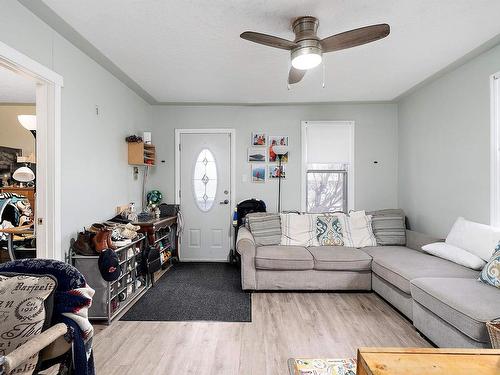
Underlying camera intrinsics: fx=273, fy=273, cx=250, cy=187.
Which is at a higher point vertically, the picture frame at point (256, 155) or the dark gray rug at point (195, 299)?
the picture frame at point (256, 155)

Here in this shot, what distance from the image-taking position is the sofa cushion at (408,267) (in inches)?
97.7

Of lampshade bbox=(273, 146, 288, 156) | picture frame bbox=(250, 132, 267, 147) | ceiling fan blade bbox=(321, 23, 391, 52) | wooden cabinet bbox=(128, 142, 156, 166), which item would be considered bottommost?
wooden cabinet bbox=(128, 142, 156, 166)

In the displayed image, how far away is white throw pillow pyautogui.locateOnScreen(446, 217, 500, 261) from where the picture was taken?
246 cm

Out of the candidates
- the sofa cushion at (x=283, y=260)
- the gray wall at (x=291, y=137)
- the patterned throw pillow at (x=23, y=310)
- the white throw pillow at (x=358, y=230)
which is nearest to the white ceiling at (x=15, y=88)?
the gray wall at (x=291, y=137)

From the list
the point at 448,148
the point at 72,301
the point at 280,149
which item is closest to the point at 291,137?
the point at 280,149

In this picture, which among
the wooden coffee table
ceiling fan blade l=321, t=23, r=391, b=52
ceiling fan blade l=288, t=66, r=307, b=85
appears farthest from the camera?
ceiling fan blade l=288, t=66, r=307, b=85

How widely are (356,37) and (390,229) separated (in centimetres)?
268

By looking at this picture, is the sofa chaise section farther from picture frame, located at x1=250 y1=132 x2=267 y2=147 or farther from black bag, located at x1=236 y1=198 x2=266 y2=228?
picture frame, located at x1=250 y1=132 x2=267 y2=147

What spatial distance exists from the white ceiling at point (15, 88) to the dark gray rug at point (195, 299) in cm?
281

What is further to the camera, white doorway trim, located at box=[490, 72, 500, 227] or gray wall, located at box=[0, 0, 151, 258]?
white doorway trim, located at box=[490, 72, 500, 227]

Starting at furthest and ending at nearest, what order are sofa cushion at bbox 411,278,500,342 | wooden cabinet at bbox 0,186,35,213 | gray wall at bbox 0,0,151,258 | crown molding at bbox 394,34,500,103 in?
wooden cabinet at bbox 0,186,35,213
crown molding at bbox 394,34,500,103
gray wall at bbox 0,0,151,258
sofa cushion at bbox 411,278,500,342

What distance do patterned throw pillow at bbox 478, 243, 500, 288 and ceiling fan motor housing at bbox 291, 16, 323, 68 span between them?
2.16 metres

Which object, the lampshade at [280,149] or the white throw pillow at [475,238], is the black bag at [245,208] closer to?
the lampshade at [280,149]

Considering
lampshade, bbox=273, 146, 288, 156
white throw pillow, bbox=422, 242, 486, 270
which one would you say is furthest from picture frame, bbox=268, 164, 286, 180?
white throw pillow, bbox=422, 242, 486, 270
